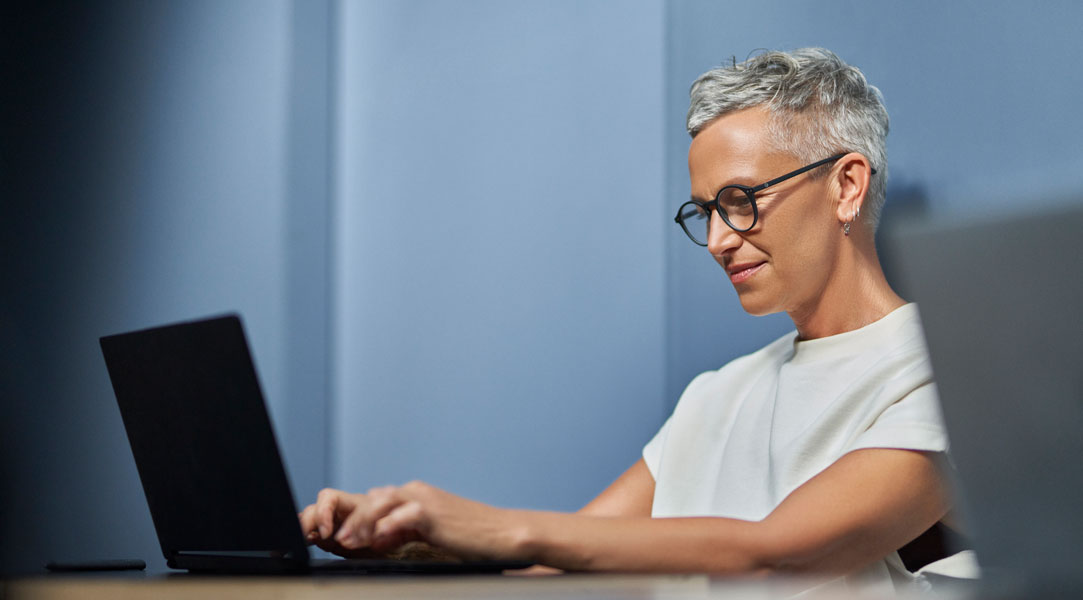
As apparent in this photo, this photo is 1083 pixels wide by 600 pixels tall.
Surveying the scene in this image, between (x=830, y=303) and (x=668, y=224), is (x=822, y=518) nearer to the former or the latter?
(x=830, y=303)

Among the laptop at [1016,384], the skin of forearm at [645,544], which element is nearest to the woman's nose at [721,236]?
the skin of forearm at [645,544]

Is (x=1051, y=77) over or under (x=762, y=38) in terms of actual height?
under

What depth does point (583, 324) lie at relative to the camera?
2395mm

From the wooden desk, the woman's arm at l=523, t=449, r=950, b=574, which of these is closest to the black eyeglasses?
the woman's arm at l=523, t=449, r=950, b=574

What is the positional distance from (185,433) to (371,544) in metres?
0.28

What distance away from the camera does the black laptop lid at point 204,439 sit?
3.28 feet

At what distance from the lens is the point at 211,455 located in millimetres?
1070

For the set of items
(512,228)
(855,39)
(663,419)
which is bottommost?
(663,419)

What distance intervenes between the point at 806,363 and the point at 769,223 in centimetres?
27

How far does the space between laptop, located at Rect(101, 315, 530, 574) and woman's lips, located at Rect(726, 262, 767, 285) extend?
31.5 inches

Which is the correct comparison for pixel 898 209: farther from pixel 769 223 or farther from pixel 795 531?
pixel 795 531

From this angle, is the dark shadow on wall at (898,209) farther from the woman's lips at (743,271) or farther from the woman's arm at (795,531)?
the woman's arm at (795,531)

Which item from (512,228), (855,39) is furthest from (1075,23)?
(512,228)

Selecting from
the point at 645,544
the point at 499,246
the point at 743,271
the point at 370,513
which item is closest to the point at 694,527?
the point at 645,544
